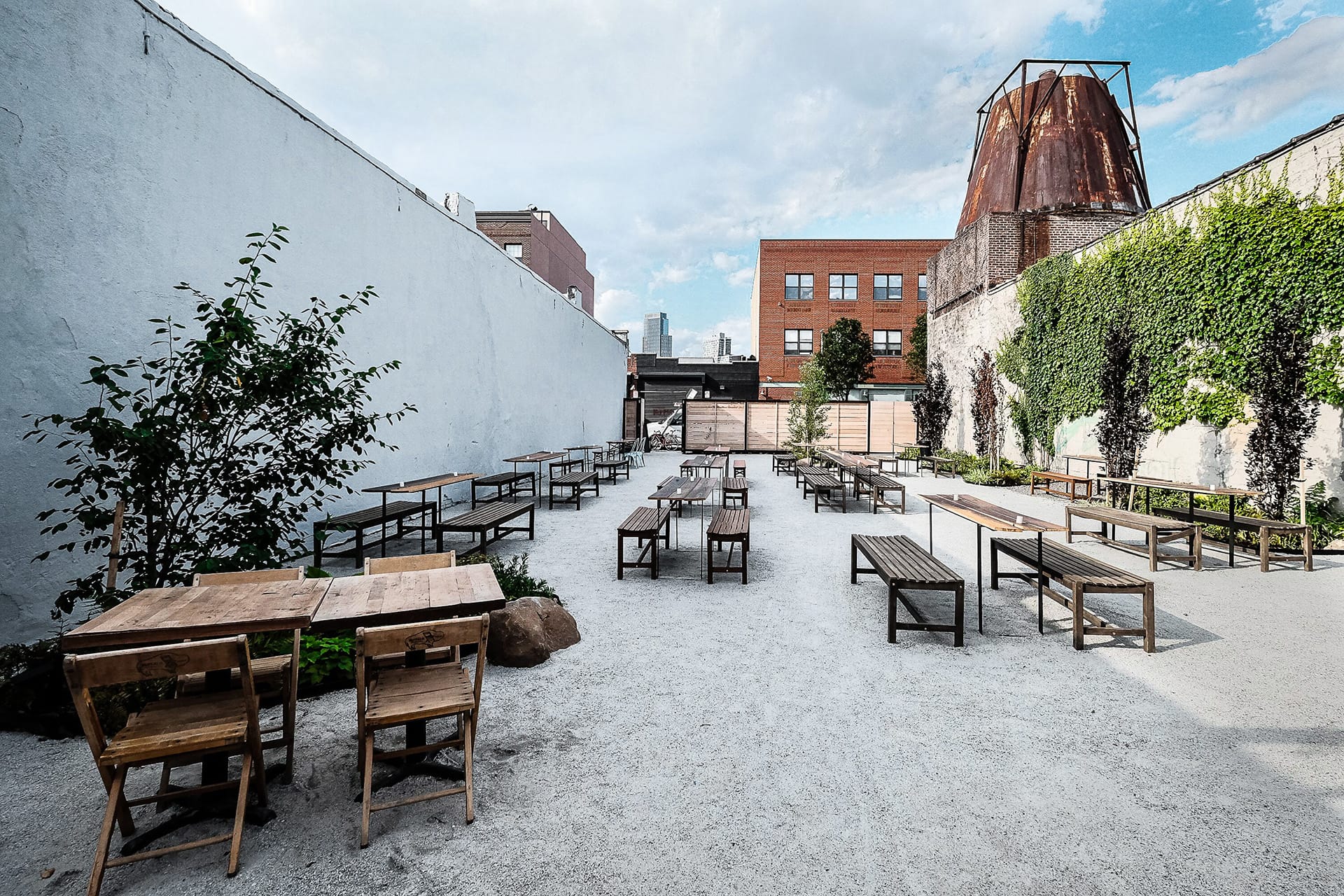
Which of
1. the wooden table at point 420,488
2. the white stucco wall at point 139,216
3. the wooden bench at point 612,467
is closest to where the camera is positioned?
the white stucco wall at point 139,216

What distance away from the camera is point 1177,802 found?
2684 millimetres

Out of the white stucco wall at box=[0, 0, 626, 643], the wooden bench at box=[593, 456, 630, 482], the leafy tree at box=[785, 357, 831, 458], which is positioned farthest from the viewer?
the leafy tree at box=[785, 357, 831, 458]

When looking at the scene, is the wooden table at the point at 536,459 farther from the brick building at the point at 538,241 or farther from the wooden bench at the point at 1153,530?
the brick building at the point at 538,241

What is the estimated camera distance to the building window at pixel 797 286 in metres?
35.2

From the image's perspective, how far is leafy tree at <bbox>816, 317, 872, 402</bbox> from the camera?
1169 inches

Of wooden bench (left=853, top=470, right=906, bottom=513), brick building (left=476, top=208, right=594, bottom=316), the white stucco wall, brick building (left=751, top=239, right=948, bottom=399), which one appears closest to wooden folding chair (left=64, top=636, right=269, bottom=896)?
the white stucco wall

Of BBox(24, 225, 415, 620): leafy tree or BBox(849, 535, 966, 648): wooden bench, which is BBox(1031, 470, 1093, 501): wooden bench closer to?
BBox(849, 535, 966, 648): wooden bench

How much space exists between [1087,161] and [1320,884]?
72.6 ft

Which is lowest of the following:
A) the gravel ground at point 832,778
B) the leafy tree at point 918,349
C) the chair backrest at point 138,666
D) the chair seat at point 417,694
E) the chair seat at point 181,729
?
the gravel ground at point 832,778

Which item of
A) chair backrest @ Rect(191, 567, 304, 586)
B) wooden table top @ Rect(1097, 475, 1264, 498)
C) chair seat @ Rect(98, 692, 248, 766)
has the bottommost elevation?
chair seat @ Rect(98, 692, 248, 766)

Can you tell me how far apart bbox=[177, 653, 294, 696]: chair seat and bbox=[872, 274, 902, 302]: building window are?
36.7 m

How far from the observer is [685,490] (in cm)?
860

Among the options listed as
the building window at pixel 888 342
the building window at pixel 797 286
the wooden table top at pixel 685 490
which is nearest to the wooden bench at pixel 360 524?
the wooden table top at pixel 685 490

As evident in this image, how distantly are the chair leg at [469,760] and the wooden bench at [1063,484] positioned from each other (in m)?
12.0
